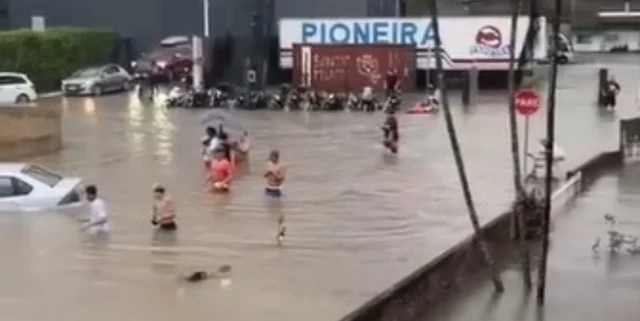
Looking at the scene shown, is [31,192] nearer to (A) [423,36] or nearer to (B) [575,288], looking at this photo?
(B) [575,288]

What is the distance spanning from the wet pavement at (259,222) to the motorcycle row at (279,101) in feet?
18.9

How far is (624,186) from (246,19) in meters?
32.3

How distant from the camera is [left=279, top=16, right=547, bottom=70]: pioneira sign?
190ft

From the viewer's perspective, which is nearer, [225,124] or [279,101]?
[225,124]

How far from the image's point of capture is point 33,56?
56656 millimetres

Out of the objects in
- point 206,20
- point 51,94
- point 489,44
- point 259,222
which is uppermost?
point 206,20

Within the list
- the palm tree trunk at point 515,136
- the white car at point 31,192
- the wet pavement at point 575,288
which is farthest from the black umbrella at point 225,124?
the palm tree trunk at point 515,136

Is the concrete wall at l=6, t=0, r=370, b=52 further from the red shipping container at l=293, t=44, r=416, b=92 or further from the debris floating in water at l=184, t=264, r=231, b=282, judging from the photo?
the debris floating in water at l=184, t=264, r=231, b=282

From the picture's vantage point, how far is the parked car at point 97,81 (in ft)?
184

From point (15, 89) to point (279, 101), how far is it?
9.93 meters

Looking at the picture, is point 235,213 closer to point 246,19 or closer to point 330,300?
point 330,300

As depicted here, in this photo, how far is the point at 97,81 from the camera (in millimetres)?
56375

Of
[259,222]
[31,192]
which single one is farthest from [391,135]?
[31,192]

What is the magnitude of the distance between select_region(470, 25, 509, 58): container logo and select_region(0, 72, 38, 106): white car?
61.3 feet
